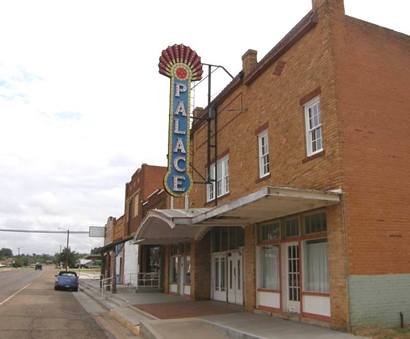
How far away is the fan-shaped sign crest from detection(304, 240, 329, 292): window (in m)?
9.03

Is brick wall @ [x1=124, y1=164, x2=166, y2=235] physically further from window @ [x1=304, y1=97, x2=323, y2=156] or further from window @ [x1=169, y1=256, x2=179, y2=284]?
window @ [x1=304, y1=97, x2=323, y2=156]

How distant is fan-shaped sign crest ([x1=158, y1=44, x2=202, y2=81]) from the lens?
20422 mm

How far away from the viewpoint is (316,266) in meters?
14.3

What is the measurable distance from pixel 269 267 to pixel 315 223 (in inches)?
129

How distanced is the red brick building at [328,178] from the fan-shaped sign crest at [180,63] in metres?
3.25

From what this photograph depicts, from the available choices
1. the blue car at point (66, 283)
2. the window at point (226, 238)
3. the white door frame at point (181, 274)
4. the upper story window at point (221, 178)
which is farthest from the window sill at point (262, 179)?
the blue car at point (66, 283)

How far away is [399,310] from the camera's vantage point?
12.7m

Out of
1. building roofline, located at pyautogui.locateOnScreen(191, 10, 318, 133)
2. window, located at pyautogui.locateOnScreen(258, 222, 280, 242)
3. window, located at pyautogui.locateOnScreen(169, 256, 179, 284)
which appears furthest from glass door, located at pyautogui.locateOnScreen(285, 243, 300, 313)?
window, located at pyautogui.locateOnScreen(169, 256, 179, 284)

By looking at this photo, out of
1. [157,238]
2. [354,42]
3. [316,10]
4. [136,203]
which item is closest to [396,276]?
[354,42]

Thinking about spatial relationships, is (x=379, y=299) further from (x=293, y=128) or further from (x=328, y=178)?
(x=293, y=128)

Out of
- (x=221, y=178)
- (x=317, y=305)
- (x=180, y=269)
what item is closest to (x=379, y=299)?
(x=317, y=305)

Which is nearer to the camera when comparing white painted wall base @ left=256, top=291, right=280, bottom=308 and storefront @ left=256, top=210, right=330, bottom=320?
storefront @ left=256, top=210, right=330, bottom=320

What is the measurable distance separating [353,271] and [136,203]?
30.1m

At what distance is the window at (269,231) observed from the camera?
16.5 metres
